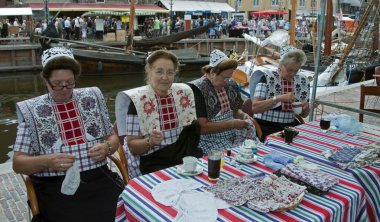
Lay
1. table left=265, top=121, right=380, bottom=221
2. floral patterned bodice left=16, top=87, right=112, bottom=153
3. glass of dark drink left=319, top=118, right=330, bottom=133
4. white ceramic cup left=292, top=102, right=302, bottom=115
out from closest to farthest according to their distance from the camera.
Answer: table left=265, top=121, right=380, bottom=221, floral patterned bodice left=16, top=87, right=112, bottom=153, glass of dark drink left=319, top=118, right=330, bottom=133, white ceramic cup left=292, top=102, right=302, bottom=115

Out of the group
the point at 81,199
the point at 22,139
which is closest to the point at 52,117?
the point at 22,139

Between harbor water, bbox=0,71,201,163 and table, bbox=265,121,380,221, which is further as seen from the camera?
harbor water, bbox=0,71,201,163

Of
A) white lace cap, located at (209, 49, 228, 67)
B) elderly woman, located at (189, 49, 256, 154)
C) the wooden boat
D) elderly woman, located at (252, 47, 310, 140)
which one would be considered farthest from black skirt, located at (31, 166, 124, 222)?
the wooden boat

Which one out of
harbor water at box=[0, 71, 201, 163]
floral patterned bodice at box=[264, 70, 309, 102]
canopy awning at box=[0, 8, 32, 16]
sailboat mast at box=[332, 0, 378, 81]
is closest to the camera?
floral patterned bodice at box=[264, 70, 309, 102]

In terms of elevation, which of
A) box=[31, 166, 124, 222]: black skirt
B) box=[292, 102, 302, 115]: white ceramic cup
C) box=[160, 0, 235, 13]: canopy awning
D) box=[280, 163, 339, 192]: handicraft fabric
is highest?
box=[160, 0, 235, 13]: canopy awning

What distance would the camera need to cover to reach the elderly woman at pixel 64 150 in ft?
7.89

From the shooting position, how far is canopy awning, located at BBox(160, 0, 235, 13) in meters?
32.1

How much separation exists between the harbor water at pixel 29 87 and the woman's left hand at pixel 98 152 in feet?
23.6

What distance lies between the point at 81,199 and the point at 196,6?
32.5m

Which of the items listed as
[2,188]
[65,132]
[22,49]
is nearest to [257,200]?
[65,132]

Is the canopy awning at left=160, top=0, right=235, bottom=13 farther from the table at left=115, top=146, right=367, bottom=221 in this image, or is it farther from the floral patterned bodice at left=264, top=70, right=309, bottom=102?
the table at left=115, top=146, right=367, bottom=221

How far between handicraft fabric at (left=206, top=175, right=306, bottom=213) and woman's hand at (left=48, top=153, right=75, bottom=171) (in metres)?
0.91

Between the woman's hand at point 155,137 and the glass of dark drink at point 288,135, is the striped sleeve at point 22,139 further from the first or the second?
the glass of dark drink at point 288,135

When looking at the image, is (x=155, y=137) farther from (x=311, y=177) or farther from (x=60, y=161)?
(x=311, y=177)
